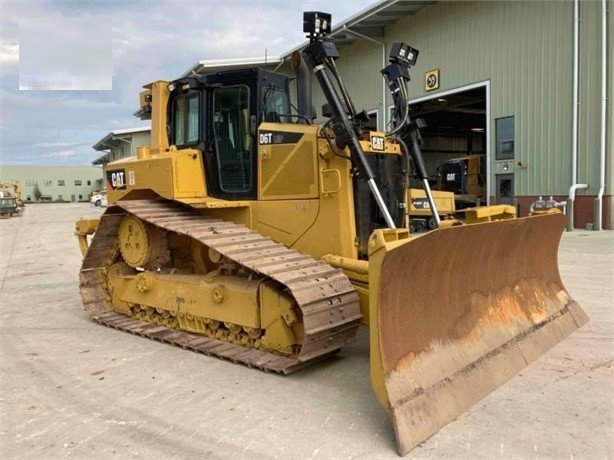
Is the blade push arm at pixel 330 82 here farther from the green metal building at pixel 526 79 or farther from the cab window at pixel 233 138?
the green metal building at pixel 526 79

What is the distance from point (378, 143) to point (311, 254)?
1266mm

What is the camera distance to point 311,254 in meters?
5.33

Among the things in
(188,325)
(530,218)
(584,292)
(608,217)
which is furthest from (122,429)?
(608,217)

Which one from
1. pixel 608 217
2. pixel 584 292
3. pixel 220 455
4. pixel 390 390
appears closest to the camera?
pixel 220 455

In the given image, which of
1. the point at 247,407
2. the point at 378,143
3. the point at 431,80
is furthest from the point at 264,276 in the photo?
the point at 431,80

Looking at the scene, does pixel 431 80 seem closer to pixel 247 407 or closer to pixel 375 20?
pixel 375 20

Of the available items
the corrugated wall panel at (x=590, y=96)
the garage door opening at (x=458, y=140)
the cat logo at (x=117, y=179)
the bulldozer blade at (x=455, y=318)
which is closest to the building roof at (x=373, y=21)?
the garage door opening at (x=458, y=140)

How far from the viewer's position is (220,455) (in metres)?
3.25

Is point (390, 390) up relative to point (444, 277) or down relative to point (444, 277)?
down

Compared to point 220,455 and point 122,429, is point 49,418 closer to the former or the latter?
point 122,429

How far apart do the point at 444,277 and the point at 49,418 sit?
3.09 metres

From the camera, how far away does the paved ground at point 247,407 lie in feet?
10.9

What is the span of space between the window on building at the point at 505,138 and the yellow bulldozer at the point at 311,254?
37.0ft

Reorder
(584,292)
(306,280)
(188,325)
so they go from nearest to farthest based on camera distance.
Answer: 1. (306,280)
2. (188,325)
3. (584,292)
